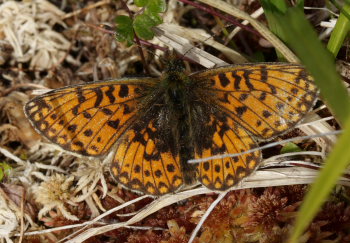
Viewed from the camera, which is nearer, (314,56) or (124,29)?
(314,56)

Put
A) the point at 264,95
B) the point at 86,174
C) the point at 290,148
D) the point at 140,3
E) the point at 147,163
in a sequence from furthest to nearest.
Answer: the point at 86,174 < the point at 140,3 < the point at 290,148 < the point at 147,163 < the point at 264,95

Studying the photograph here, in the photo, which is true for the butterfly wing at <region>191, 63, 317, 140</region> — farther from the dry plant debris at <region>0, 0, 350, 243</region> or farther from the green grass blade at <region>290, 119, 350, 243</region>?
the green grass blade at <region>290, 119, 350, 243</region>

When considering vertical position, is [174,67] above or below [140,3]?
below

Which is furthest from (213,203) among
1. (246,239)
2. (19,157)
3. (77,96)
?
(19,157)

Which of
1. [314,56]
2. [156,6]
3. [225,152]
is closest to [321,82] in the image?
[314,56]

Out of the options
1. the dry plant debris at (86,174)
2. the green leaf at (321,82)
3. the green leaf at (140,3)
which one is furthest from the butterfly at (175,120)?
the green leaf at (321,82)

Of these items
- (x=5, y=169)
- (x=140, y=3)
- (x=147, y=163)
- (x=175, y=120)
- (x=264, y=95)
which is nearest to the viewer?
(x=264, y=95)

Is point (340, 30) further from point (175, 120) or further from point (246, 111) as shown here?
point (175, 120)
